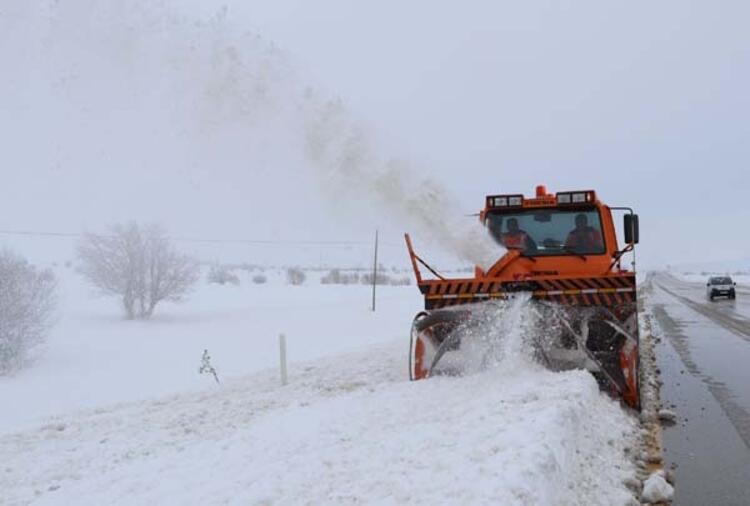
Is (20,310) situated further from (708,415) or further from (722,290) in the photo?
(722,290)

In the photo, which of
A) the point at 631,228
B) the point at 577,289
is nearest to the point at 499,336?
the point at 577,289

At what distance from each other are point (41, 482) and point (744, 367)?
34.3 ft

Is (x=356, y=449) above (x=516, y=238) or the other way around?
the other way around

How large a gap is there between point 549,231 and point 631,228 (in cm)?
114

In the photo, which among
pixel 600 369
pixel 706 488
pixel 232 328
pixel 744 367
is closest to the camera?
pixel 706 488

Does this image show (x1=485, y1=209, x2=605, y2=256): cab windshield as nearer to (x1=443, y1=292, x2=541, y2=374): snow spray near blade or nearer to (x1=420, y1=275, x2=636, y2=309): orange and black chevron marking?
(x1=420, y1=275, x2=636, y2=309): orange and black chevron marking

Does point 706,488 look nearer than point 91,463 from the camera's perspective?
Yes

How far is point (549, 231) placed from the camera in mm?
9641

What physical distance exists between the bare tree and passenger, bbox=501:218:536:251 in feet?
53.6

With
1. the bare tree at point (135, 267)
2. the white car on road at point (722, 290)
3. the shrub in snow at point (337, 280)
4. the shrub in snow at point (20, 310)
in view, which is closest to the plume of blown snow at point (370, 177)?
the shrub in snow at point (20, 310)

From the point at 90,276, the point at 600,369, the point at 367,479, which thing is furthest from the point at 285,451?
the point at 90,276

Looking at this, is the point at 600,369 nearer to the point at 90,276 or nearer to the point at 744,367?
the point at 744,367

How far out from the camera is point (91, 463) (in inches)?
243

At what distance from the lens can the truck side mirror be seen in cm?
930
